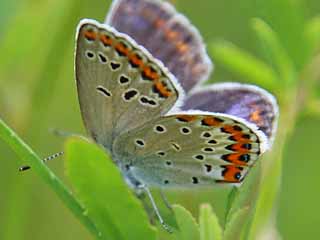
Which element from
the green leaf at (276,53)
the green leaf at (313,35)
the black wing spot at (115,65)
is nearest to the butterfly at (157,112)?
the black wing spot at (115,65)

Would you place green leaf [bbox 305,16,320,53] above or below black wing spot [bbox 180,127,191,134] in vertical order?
above

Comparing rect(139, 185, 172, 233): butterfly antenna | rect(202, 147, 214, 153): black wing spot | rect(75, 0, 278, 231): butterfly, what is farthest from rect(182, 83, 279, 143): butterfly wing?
rect(139, 185, 172, 233): butterfly antenna

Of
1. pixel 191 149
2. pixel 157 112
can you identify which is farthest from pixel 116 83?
pixel 191 149

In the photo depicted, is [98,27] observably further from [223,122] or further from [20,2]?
[20,2]

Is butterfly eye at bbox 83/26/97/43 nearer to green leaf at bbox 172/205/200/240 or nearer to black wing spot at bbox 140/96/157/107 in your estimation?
black wing spot at bbox 140/96/157/107

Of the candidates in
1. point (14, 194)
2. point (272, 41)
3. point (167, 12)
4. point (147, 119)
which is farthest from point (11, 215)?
point (272, 41)

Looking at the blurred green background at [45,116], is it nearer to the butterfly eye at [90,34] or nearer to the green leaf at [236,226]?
the butterfly eye at [90,34]
